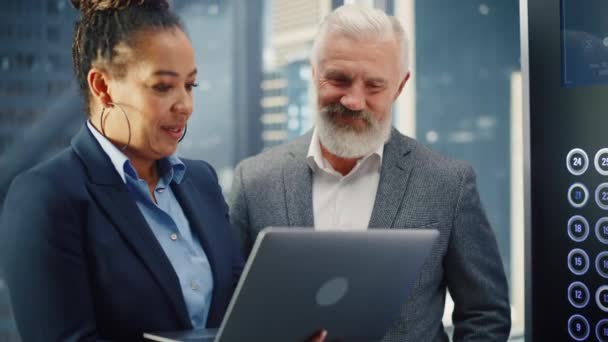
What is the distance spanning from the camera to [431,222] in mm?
1516

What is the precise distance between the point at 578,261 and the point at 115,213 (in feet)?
2.38

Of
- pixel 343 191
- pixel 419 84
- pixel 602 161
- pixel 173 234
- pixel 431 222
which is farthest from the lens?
pixel 419 84

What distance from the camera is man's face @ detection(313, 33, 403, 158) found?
5.13 feet

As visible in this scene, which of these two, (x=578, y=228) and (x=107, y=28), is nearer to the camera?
(x=578, y=228)

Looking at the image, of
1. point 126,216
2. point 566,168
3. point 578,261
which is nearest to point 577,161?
point 566,168

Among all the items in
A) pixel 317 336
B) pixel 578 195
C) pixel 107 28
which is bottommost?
pixel 317 336

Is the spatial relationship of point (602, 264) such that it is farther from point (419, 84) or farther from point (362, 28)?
point (419, 84)

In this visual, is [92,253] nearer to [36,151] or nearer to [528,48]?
[528,48]

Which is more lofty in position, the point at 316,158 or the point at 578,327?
the point at 316,158

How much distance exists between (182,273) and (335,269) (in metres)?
0.34

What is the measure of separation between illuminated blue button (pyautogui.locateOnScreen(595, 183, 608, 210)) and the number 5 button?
0.06 feet

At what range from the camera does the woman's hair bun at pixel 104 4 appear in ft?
3.90

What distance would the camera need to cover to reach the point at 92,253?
3.71 ft

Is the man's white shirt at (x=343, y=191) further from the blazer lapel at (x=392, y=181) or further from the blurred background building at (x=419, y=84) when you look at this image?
the blurred background building at (x=419, y=84)
